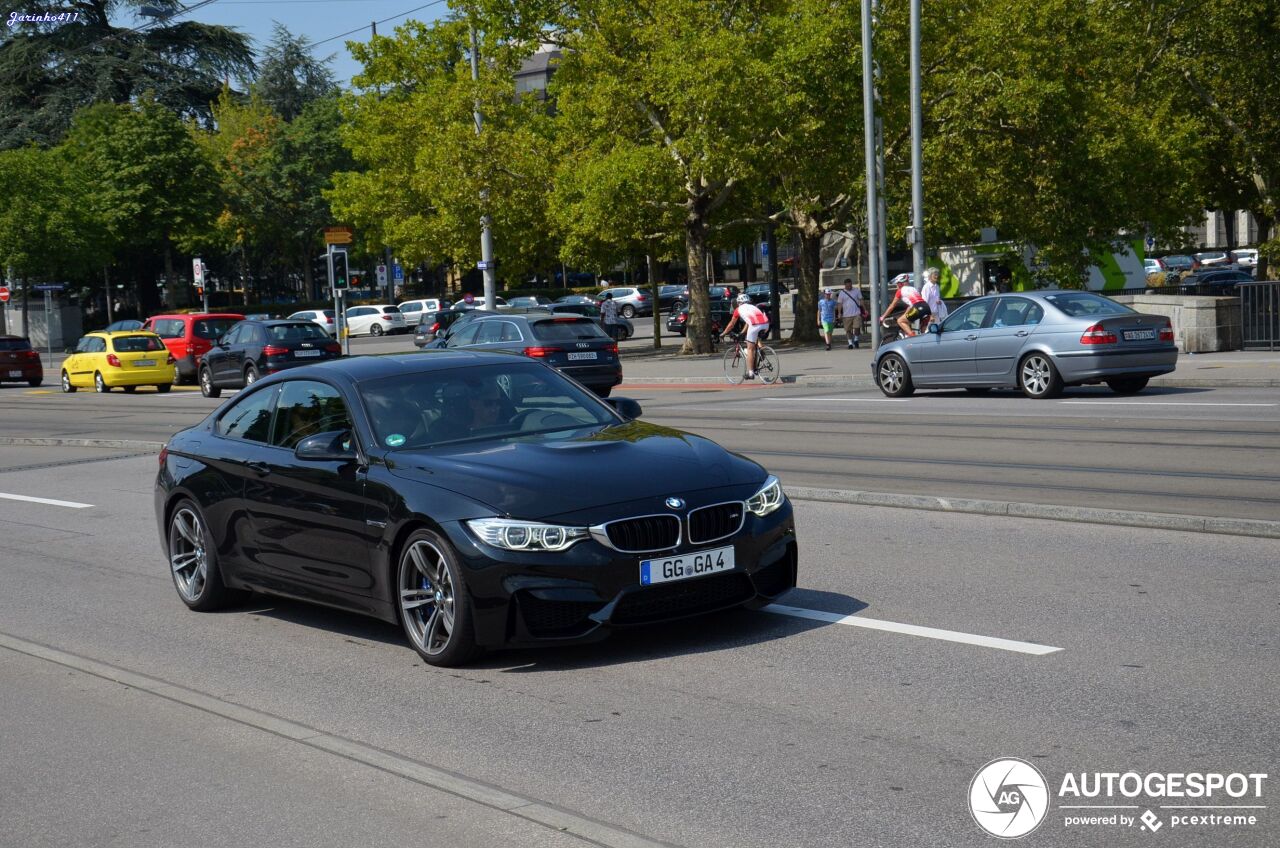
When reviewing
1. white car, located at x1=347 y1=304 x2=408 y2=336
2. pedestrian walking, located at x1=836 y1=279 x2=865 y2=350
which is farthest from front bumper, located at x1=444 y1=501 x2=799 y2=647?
white car, located at x1=347 y1=304 x2=408 y2=336

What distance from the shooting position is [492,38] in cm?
3931

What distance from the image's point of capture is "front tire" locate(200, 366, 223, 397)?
1319 inches

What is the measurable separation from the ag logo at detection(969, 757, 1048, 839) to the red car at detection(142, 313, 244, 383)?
1372 inches

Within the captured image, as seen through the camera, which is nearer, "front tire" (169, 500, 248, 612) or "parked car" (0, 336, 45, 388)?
"front tire" (169, 500, 248, 612)

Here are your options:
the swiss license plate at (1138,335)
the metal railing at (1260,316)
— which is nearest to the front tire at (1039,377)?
the swiss license plate at (1138,335)

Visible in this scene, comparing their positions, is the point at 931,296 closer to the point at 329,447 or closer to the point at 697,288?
the point at 697,288

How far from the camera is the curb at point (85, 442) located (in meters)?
19.4

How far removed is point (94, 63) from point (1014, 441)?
63.7 meters

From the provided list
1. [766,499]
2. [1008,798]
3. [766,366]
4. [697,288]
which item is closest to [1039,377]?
[766,366]

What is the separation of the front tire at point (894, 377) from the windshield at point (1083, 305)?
267 cm

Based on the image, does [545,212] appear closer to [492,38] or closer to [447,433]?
[492,38]

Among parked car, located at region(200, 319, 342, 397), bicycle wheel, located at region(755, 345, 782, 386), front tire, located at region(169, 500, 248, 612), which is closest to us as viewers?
front tire, located at region(169, 500, 248, 612)

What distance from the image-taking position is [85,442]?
68.1 ft

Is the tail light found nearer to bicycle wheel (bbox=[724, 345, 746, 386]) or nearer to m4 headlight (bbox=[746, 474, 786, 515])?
bicycle wheel (bbox=[724, 345, 746, 386])
